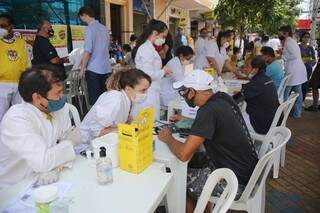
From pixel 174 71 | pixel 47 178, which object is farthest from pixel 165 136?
pixel 174 71

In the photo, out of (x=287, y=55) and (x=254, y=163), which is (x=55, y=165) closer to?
(x=254, y=163)

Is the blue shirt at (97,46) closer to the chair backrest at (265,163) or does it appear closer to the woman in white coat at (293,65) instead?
the chair backrest at (265,163)

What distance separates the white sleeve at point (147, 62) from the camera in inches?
142

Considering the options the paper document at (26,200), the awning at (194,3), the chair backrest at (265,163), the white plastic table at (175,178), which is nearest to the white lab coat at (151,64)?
the chair backrest at (265,163)

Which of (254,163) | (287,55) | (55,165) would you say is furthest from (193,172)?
(287,55)

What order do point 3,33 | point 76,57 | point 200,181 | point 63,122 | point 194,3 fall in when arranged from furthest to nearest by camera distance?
point 194,3, point 76,57, point 3,33, point 200,181, point 63,122

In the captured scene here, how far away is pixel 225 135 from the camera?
1.95m

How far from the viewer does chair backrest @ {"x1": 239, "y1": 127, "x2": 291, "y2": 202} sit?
5.92 ft

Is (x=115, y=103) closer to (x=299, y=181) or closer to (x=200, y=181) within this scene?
(x=200, y=181)

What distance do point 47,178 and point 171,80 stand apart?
8.82ft

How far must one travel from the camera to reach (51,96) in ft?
5.77

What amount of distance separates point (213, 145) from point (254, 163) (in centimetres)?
29

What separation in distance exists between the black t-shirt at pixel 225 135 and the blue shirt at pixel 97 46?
2793 mm

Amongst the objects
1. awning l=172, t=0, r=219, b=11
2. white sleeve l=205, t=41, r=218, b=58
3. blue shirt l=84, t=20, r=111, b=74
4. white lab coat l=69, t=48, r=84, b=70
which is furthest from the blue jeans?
awning l=172, t=0, r=219, b=11
